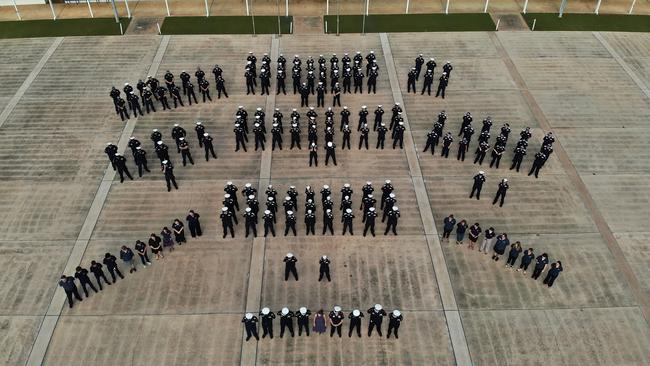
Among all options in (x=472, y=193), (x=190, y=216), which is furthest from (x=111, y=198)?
(x=472, y=193)

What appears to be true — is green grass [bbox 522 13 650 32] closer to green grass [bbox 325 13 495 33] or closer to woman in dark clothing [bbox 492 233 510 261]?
green grass [bbox 325 13 495 33]

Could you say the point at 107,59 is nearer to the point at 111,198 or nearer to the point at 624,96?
the point at 111,198

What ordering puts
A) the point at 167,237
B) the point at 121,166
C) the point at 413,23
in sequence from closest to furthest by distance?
the point at 167,237 < the point at 121,166 < the point at 413,23

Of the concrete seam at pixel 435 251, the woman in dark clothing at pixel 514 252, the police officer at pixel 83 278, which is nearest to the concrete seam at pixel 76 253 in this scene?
the police officer at pixel 83 278

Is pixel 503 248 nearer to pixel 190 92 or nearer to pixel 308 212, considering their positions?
pixel 308 212

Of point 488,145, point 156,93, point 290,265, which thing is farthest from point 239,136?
point 488,145

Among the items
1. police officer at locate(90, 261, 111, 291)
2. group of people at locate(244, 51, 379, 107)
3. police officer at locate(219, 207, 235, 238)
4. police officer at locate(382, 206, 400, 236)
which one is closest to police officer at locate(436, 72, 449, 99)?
group of people at locate(244, 51, 379, 107)
